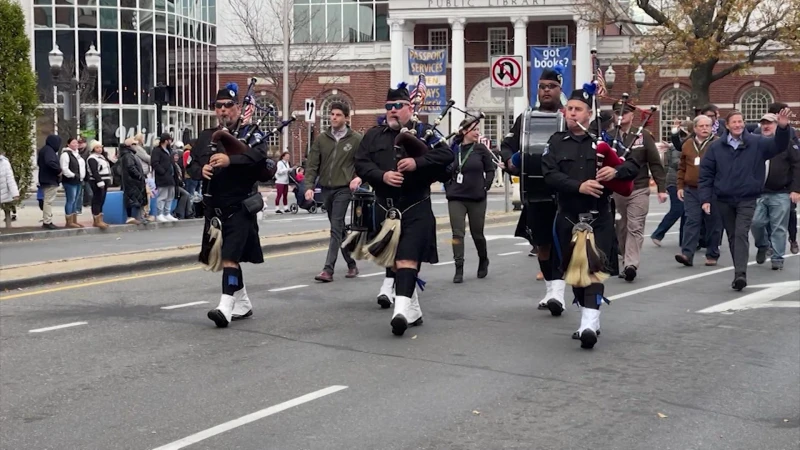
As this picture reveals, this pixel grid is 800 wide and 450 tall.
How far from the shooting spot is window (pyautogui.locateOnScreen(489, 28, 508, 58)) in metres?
67.3

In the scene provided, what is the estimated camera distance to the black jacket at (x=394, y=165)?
1038 centimetres

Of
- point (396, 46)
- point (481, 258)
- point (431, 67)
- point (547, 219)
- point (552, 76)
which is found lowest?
point (481, 258)

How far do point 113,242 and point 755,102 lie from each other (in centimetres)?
5012

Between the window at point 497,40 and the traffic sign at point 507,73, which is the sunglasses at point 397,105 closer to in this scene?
the traffic sign at point 507,73

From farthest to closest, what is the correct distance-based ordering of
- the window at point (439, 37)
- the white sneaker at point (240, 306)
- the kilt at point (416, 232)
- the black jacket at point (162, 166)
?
the window at point (439, 37)
the black jacket at point (162, 166)
the white sneaker at point (240, 306)
the kilt at point (416, 232)

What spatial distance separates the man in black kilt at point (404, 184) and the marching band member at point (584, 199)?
3.39 feet

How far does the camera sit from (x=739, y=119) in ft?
45.7

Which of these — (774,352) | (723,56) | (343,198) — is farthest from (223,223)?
(723,56)

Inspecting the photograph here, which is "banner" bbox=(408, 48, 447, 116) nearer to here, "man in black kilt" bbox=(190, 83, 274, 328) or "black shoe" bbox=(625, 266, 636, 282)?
"black shoe" bbox=(625, 266, 636, 282)

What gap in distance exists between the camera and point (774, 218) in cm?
1583

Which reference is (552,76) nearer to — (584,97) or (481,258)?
(584,97)

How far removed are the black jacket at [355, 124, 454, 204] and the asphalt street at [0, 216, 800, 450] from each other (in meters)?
1.21

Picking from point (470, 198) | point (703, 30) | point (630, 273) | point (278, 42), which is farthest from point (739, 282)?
point (278, 42)

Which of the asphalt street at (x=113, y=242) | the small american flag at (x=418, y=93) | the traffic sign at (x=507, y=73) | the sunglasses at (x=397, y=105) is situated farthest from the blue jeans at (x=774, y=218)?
the traffic sign at (x=507, y=73)
